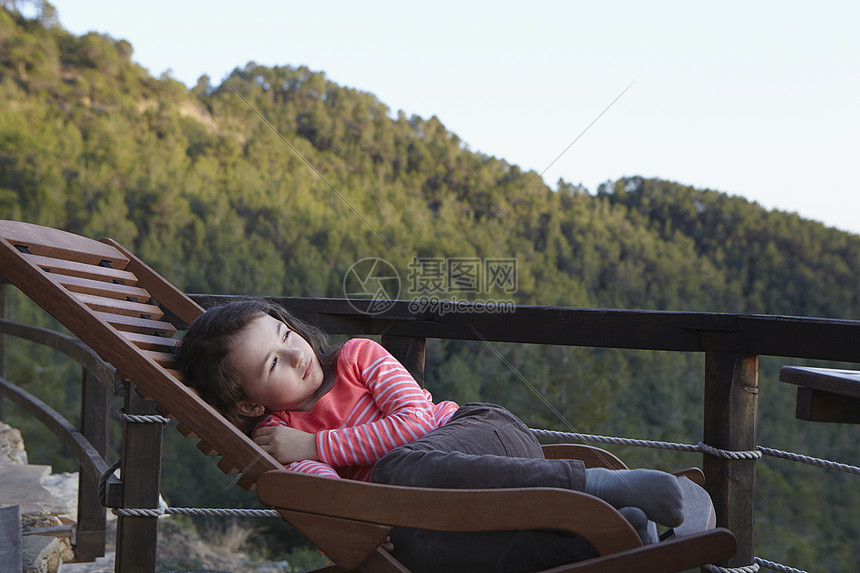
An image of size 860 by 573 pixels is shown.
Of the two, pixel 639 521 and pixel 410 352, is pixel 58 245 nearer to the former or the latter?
pixel 410 352

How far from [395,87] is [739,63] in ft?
31.1

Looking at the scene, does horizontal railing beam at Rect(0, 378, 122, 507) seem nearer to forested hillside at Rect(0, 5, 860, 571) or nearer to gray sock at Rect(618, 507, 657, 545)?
gray sock at Rect(618, 507, 657, 545)

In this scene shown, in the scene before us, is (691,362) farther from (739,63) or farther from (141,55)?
(141,55)

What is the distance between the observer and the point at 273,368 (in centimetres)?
145

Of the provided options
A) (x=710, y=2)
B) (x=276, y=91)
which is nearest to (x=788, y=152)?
(x=710, y=2)

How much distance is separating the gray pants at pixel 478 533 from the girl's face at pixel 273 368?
0.38m

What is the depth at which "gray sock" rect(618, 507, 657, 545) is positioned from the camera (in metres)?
1.06

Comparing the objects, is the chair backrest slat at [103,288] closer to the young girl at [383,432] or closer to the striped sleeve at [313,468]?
the young girl at [383,432]

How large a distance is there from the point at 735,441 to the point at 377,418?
75 centimetres

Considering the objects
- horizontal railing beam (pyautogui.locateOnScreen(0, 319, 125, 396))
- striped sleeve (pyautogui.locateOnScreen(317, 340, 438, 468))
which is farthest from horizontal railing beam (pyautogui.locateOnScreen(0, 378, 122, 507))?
striped sleeve (pyautogui.locateOnScreen(317, 340, 438, 468))

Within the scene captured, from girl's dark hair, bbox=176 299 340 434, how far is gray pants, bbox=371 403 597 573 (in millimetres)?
432

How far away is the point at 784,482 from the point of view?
1767 cm

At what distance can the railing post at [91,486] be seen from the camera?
2344 millimetres

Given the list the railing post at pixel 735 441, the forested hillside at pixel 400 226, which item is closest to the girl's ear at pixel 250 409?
the railing post at pixel 735 441
